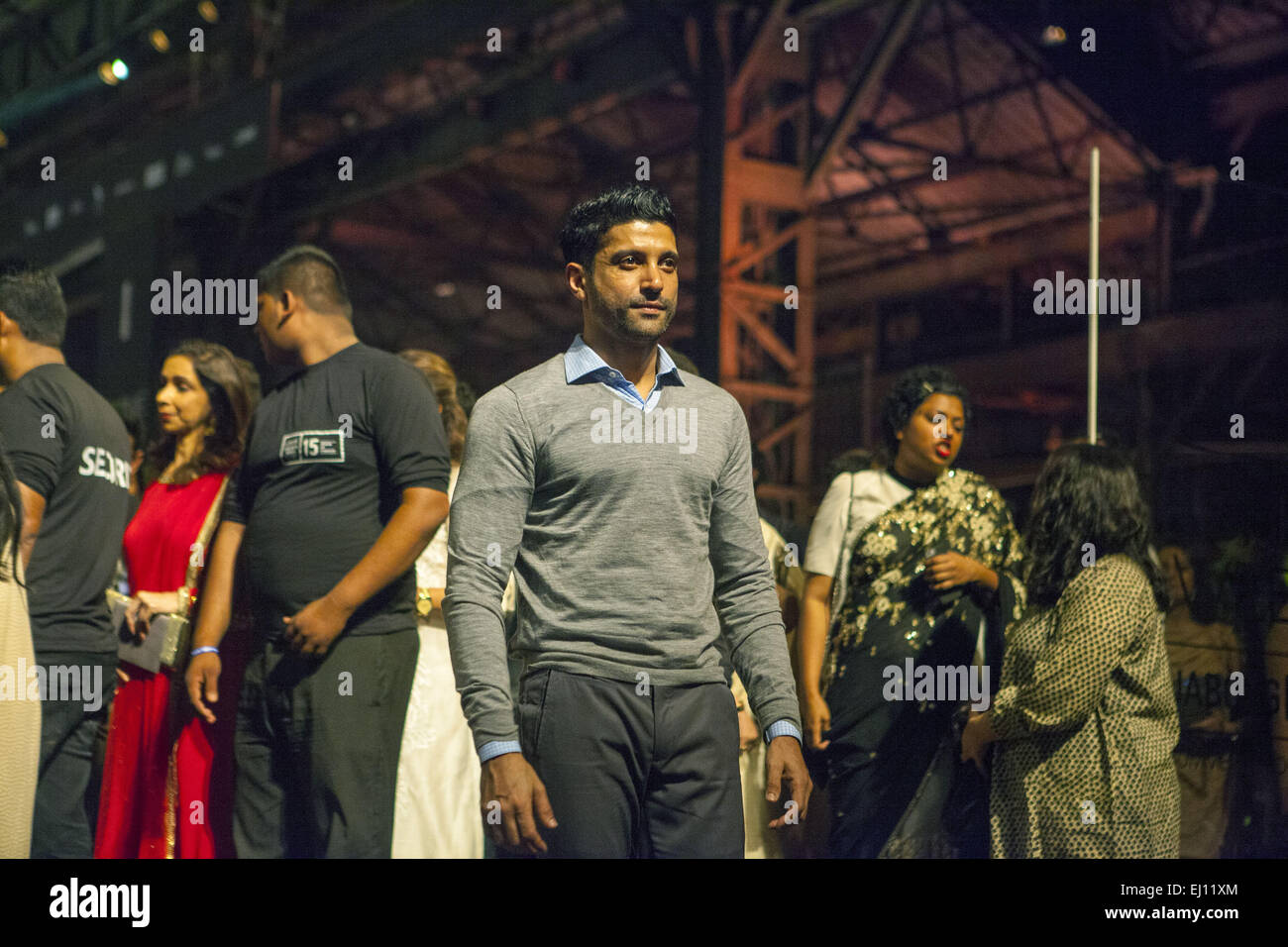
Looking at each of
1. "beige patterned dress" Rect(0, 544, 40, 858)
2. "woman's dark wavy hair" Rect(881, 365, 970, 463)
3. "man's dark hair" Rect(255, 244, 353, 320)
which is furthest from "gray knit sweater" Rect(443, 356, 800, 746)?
"woman's dark wavy hair" Rect(881, 365, 970, 463)

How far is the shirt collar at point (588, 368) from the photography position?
2369mm

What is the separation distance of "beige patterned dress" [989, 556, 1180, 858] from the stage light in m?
7.39

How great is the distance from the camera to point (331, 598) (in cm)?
295

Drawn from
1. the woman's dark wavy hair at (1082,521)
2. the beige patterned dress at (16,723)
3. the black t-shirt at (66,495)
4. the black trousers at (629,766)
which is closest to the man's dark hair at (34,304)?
the black t-shirt at (66,495)

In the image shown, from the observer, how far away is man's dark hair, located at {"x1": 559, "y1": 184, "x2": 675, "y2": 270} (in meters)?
2.39

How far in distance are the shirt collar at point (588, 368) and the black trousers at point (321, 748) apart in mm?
960

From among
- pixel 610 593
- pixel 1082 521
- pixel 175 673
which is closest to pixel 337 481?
pixel 175 673

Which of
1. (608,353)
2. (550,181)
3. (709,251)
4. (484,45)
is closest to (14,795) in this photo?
(608,353)

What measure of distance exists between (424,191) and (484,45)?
15.6 feet

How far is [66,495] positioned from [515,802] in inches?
72.6

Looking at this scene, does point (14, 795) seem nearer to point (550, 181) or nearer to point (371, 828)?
point (371, 828)

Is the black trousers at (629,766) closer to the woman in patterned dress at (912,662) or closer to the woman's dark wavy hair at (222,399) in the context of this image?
the woman in patterned dress at (912,662)

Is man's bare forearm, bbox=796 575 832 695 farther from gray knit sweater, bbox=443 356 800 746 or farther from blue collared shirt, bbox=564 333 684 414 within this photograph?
blue collared shirt, bbox=564 333 684 414

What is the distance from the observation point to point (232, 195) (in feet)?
34.2
